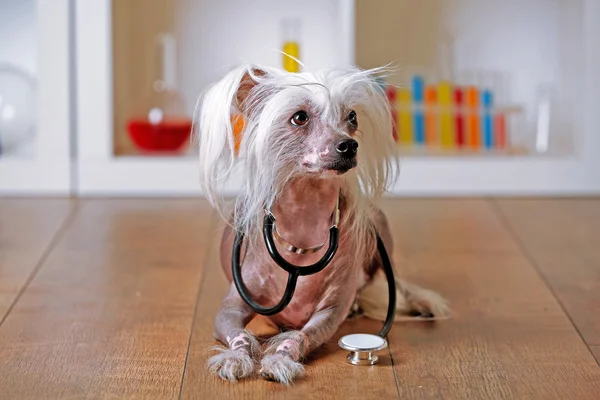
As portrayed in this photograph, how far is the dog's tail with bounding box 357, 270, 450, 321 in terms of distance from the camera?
1.55m

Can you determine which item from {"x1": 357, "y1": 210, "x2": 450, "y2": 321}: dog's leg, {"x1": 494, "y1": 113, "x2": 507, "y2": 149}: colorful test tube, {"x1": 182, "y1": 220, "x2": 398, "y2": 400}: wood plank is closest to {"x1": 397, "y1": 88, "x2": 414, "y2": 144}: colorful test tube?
{"x1": 494, "y1": 113, "x2": 507, "y2": 149}: colorful test tube

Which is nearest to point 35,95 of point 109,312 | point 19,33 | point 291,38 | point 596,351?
point 19,33

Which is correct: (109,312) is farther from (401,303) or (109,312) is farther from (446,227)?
(446,227)

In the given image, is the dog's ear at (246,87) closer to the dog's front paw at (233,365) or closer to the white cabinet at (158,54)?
the dog's front paw at (233,365)

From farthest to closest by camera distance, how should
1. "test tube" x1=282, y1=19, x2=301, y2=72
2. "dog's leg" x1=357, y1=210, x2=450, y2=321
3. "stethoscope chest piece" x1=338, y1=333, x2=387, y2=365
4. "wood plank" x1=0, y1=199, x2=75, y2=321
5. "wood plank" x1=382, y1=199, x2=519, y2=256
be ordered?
1. "test tube" x1=282, y1=19, x2=301, y2=72
2. "wood plank" x1=382, y1=199, x2=519, y2=256
3. "wood plank" x1=0, y1=199, x2=75, y2=321
4. "dog's leg" x1=357, y1=210, x2=450, y2=321
5. "stethoscope chest piece" x1=338, y1=333, x2=387, y2=365

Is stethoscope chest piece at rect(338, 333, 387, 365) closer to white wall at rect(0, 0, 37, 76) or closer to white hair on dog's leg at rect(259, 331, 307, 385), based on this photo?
white hair on dog's leg at rect(259, 331, 307, 385)

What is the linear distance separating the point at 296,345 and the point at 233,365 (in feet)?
0.29

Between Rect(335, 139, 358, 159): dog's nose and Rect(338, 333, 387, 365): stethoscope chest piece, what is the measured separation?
245mm

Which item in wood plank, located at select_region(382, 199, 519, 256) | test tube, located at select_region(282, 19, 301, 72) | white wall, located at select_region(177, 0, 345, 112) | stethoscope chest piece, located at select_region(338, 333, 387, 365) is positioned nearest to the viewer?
stethoscope chest piece, located at select_region(338, 333, 387, 365)

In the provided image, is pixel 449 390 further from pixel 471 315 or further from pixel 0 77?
pixel 0 77

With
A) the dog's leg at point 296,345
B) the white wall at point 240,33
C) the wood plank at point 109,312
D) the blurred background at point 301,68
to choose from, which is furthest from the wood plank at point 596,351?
the white wall at point 240,33

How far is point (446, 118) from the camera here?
2.71 meters

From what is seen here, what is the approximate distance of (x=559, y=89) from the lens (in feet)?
9.21

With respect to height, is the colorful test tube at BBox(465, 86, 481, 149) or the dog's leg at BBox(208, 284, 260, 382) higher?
the colorful test tube at BBox(465, 86, 481, 149)
